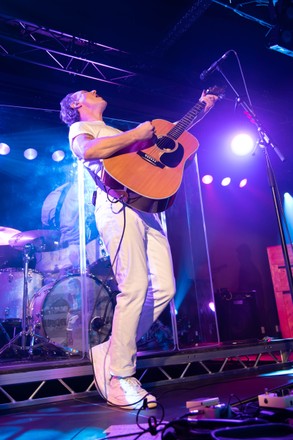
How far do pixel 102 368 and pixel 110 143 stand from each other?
1.44m

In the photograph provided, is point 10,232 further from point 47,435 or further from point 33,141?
point 47,435

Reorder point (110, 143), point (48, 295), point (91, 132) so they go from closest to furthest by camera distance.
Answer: point (110, 143) < point (91, 132) < point (48, 295)

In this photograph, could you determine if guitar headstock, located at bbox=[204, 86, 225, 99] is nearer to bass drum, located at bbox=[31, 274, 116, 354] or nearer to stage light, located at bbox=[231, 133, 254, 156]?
bass drum, located at bbox=[31, 274, 116, 354]

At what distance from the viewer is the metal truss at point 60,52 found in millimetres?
4457

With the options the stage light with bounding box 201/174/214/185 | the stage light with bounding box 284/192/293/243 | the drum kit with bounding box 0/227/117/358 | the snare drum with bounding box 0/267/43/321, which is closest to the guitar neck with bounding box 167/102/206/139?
the drum kit with bounding box 0/227/117/358

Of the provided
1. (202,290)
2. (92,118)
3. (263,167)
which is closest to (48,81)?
(92,118)

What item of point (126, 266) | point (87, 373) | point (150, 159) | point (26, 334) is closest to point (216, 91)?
point (150, 159)

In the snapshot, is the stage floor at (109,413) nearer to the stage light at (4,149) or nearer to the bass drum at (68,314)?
the bass drum at (68,314)

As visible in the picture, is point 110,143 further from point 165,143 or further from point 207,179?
point 207,179

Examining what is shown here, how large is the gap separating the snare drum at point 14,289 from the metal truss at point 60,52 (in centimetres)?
257

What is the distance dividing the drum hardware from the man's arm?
6.57 feet

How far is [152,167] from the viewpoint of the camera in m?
2.52

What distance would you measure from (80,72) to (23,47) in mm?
749

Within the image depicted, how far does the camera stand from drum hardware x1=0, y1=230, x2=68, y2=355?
4020mm
